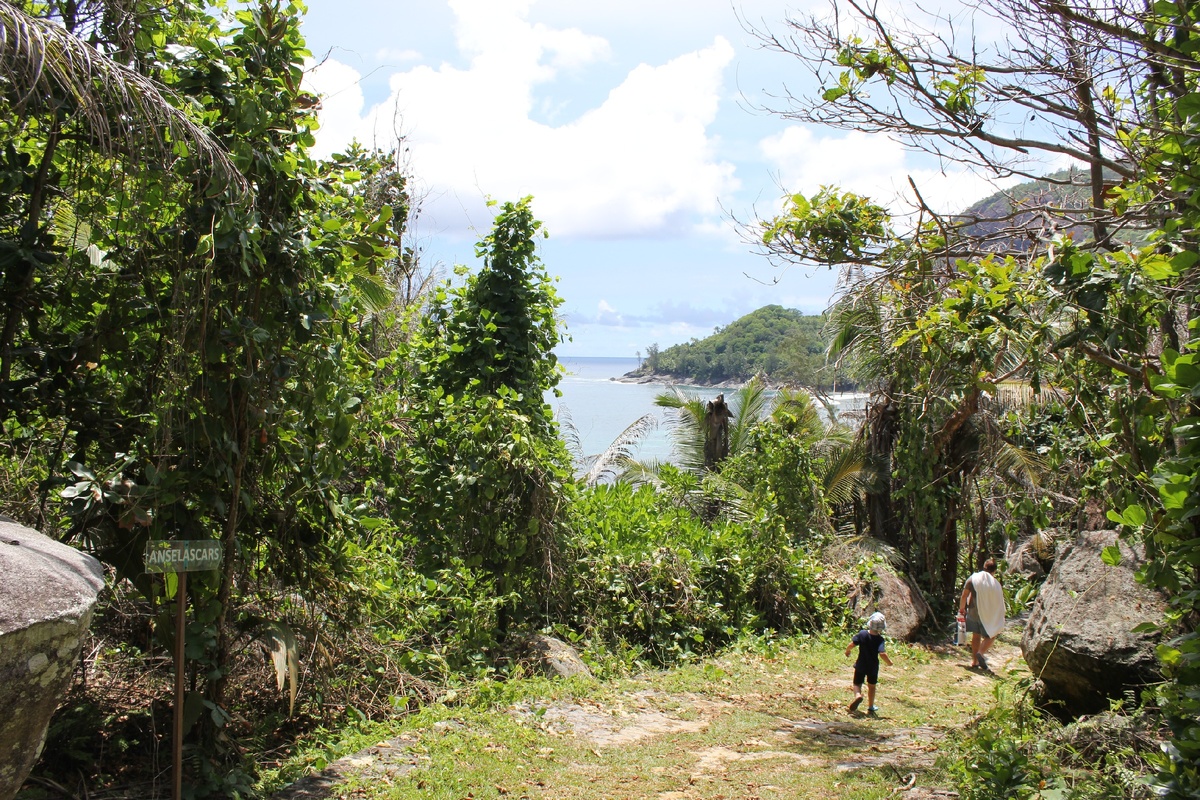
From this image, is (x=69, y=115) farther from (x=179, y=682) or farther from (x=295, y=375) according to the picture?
(x=179, y=682)

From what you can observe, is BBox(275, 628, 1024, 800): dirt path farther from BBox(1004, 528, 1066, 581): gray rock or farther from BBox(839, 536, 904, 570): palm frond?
BBox(1004, 528, 1066, 581): gray rock

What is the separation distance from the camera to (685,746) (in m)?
7.67

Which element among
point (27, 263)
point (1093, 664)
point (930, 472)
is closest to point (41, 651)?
point (27, 263)

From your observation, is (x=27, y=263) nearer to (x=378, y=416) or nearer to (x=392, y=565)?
(x=378, y=416)

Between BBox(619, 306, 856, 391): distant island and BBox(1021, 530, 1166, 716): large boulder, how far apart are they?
25822 mm

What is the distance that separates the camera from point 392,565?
7.77 metres

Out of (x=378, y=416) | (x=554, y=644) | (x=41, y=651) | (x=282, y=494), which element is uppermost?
(x=378, y=416)

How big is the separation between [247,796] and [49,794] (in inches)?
40.7

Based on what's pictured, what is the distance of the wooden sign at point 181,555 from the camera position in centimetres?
475

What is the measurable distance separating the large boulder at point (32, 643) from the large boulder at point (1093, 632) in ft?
20.4

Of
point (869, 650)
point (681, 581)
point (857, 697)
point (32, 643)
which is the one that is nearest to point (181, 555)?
point (32, 643)

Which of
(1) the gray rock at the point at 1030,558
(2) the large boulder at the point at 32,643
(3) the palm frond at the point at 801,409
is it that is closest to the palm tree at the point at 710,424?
(3) the palm frond at the point at 801,409

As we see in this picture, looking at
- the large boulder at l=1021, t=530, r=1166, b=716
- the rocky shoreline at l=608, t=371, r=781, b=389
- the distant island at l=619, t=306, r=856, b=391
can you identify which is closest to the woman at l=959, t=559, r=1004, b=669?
the large boulder at l=1021, t=530, r=1166, b=716

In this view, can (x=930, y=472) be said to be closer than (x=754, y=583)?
No
